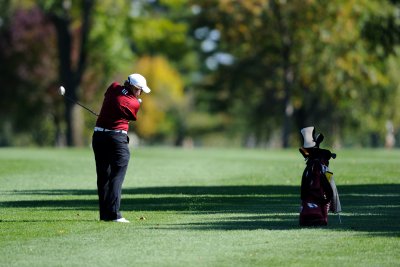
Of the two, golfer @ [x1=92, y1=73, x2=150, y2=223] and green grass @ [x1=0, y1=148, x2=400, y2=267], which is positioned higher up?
golfer @ [x1=92, y1=73, x2=150, y2=223]

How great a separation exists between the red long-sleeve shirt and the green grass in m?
1.31

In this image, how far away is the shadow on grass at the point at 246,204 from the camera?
15.2 m

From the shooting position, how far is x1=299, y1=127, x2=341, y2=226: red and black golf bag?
1466cm

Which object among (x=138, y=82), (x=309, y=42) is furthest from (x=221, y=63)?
(x=138, y=82)

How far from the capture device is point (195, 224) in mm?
15320

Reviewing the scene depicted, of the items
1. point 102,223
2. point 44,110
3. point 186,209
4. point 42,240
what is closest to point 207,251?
point 42,240

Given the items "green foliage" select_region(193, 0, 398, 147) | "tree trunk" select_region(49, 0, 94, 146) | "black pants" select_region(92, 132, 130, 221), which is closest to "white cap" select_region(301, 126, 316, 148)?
"black pants" select_region(92, 132, 130, 221)

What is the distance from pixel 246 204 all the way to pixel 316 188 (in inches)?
168

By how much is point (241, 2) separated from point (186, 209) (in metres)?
44.0

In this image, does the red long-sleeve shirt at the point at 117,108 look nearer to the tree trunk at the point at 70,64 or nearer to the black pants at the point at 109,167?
the black pants at the point at 109,167

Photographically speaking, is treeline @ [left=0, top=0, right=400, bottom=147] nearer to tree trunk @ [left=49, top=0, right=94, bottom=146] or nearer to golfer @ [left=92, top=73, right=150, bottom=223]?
tree trunk @ [left=49, top=0, right=94, bottom=146]

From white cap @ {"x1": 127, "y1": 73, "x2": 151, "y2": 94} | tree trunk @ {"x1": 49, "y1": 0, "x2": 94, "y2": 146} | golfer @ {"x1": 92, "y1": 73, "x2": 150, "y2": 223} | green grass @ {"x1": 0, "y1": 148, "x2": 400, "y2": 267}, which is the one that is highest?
tree trunk @ {"x1": 49, "y1": 0, "x2": 94, "y2": 146}

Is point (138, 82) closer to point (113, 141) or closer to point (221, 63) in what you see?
point (113, 141)

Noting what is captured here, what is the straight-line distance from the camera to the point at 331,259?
11.9 meters
